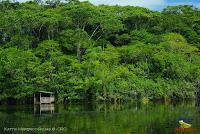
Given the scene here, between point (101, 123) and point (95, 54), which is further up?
point (95, 54)

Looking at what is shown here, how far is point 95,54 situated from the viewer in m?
52.9

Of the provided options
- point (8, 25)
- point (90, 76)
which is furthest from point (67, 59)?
point (8, 25)

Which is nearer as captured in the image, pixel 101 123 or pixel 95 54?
pixel 101 123

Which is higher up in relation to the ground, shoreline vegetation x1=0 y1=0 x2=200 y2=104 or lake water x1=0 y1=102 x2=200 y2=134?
shoreline vegetation x1=0 y1=0 x2=200 y2=104

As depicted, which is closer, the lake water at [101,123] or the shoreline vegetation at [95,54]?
the lake water at [101,123]

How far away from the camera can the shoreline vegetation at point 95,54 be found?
1969 inches

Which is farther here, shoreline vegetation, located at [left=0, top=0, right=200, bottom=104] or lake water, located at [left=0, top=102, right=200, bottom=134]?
shoreline vegetation, located at [left=0, top=0, right=200, bottom=104]

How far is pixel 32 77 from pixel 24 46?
8936mm

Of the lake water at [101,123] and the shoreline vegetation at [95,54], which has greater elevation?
the shoreline vegetation at [95,54]

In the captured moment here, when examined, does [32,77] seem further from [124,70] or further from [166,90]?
[166,90]

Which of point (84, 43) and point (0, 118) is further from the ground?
point (84, 43)

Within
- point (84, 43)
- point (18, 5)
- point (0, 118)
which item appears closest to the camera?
point (0, 118)

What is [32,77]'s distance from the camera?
1986 inches

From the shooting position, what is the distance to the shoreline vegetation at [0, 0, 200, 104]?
1969 inches
